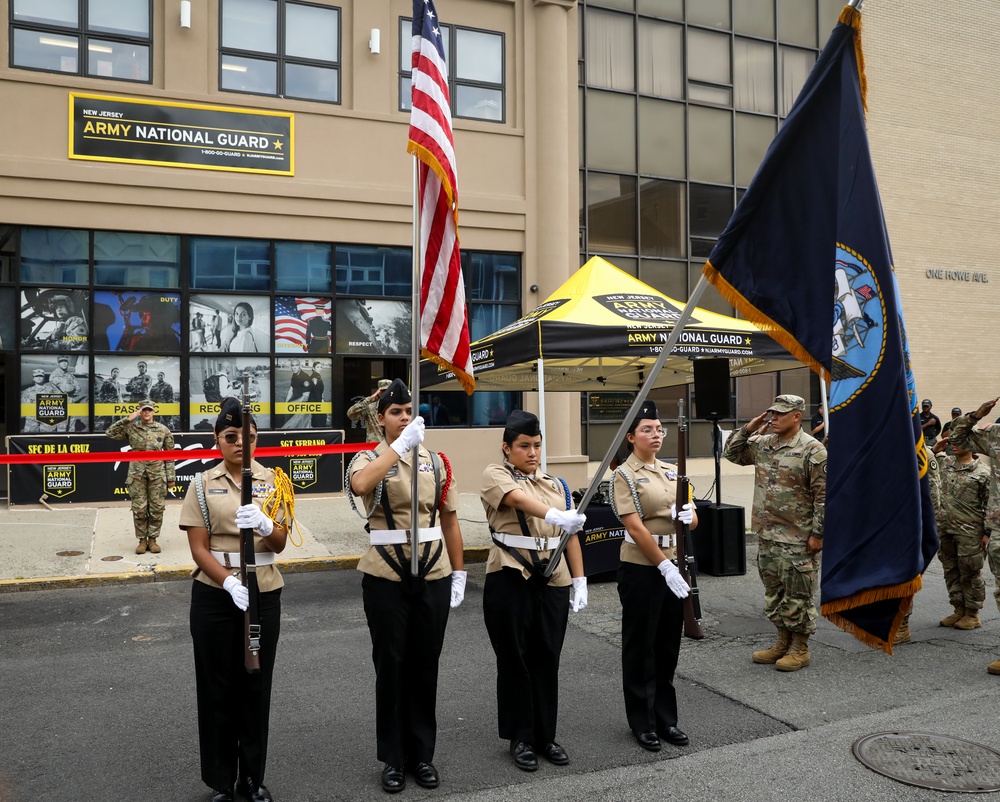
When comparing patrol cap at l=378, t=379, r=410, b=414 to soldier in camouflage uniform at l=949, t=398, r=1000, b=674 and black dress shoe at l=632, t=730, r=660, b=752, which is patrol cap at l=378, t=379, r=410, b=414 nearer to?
black dress shoe at l=632, t=730, r=660, b=752

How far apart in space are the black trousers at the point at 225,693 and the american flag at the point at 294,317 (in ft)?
41.7

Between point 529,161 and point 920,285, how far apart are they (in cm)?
1200

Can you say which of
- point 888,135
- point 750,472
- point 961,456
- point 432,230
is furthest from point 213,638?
point 888,135

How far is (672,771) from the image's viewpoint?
4.99 meters

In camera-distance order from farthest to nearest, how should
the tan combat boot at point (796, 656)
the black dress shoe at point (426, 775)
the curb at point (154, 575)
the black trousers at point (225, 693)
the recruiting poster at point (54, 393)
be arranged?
1. the recruiting poster at point (54, 393)
2. the curb at point (154, 575)
3. the tan combat boot at point (796, 656)
4. the black dress shoe at point (426, 775)
5. the black trousers at point (225, 693)

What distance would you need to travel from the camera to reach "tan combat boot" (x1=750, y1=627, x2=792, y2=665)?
718 centimetres

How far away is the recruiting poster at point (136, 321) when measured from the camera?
51.5ft

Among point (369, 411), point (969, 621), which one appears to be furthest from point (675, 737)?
point (369, 411)

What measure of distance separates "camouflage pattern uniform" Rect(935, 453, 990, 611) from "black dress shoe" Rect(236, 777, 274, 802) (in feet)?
21.5

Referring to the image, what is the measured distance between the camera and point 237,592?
435cm

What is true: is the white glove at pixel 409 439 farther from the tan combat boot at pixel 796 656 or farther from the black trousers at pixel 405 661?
the tan combat boot at pixel 796 656

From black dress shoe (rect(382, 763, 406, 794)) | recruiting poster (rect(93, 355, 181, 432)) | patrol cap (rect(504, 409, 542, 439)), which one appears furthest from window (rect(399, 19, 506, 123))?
black dress shoe (rect(382, 763, 406, 794))

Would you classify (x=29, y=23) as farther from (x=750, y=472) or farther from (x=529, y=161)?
(x=750, y=472)

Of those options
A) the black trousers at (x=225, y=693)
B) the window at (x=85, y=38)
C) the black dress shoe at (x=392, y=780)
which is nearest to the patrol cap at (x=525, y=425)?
the black trousers at (x=225, y=693)
